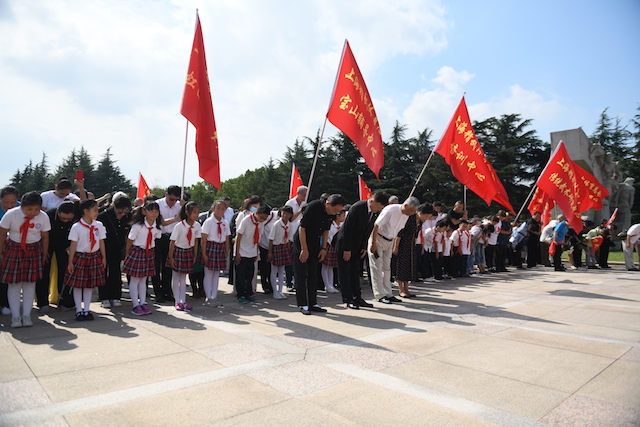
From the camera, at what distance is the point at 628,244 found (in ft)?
44.0

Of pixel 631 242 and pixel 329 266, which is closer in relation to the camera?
pixel 329 266

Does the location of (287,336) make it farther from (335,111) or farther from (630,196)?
(630,196)

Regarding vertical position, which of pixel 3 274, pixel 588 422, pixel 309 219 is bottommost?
pixel 588 422

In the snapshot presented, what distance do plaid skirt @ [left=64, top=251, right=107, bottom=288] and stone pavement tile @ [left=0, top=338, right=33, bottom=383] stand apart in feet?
4.03

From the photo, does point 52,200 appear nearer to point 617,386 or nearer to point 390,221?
point 390,221

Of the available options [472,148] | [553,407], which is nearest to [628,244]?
[472,148]

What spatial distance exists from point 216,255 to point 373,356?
3.56 m

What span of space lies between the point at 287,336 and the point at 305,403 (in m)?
1.84

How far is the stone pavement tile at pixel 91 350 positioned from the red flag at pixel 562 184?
11397 millimetres

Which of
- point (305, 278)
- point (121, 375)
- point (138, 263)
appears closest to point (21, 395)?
point (121, 375)

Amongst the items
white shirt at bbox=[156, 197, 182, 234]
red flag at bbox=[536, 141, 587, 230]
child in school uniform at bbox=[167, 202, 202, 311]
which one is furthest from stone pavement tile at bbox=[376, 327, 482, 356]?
red flag at bbox=[536, 141, 587, 230]

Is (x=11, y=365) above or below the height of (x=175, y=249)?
below

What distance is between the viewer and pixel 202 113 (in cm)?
725

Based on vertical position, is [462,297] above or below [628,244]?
below
